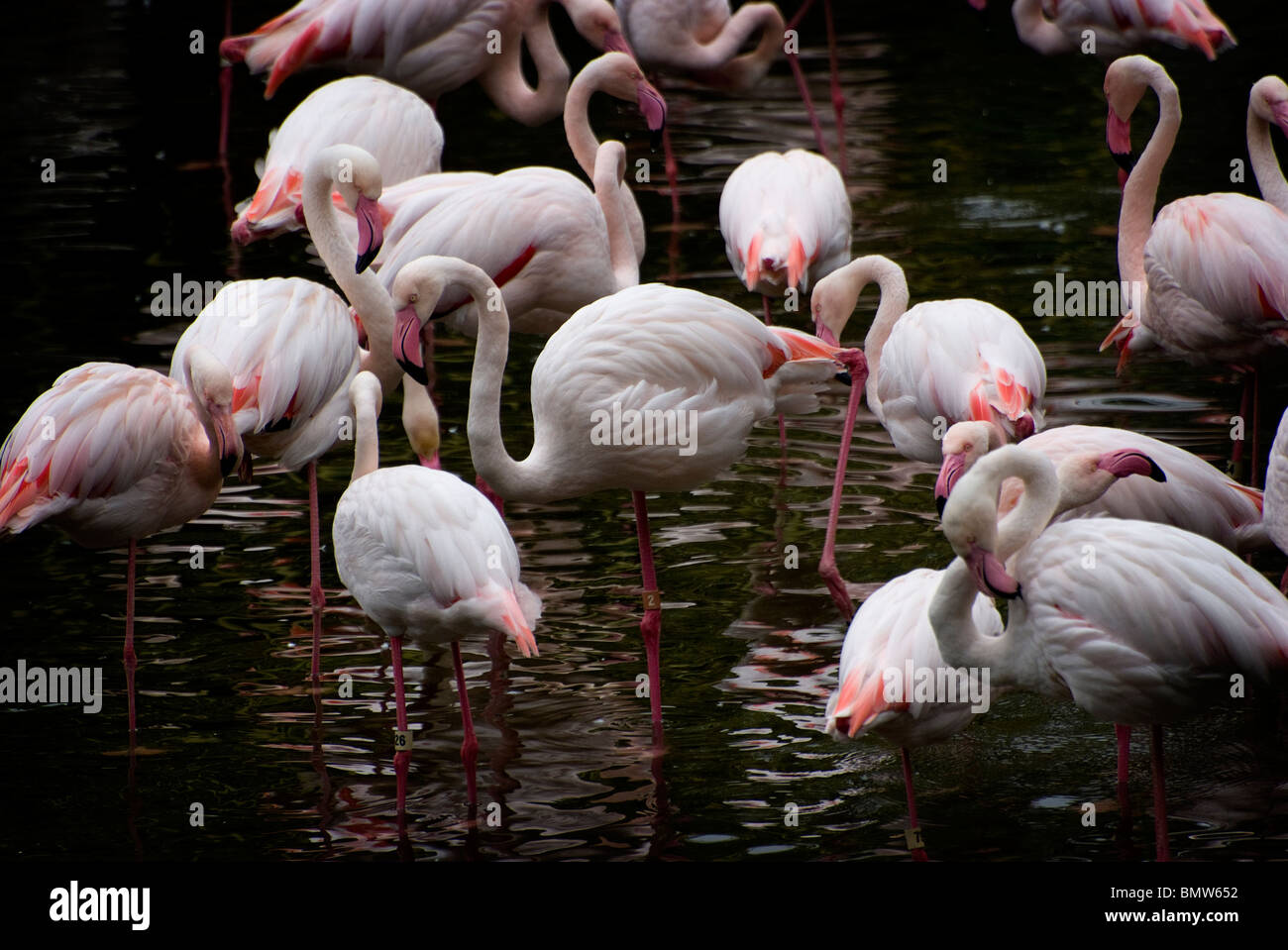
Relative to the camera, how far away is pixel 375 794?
A: 447cm

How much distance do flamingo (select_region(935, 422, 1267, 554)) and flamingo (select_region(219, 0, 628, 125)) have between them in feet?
13.7

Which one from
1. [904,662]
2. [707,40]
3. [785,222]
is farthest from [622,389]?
[707,40]

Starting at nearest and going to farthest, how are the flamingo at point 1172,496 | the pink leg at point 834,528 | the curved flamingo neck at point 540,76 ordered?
the flamingo at point 1172,496 < the pink leg at point 834,528 < the curved flamingo neck at point 540,76

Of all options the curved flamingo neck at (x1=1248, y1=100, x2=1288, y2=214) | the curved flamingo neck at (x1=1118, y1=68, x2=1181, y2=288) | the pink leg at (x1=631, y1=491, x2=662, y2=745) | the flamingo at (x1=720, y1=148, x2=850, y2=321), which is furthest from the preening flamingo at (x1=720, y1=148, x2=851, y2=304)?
the pink leg at (x1=631, y1=491, x2=662, y2=745)

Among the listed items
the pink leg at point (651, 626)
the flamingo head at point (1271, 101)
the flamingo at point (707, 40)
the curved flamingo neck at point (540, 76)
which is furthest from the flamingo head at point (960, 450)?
the flamingo at point (707, 40)

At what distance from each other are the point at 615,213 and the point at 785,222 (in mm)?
692

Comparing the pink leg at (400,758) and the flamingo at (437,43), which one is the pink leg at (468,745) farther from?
the flamingo at (437,43)

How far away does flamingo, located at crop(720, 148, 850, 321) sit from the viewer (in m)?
6.62

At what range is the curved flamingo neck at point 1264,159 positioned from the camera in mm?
6293

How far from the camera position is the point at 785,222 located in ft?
22.1

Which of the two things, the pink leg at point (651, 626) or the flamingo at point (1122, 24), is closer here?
the pink leg at point (651, 626)

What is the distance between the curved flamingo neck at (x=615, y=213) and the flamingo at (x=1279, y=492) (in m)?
2.76

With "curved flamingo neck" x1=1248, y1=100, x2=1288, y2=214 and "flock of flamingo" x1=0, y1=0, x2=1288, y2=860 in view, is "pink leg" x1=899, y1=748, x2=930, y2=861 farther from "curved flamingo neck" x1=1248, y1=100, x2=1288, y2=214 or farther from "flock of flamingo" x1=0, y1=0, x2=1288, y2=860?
"curved flamingo neck" x1=1248, y1=100, x2=1288, y2=214

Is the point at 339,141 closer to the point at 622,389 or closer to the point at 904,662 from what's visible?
the point at 622,389
